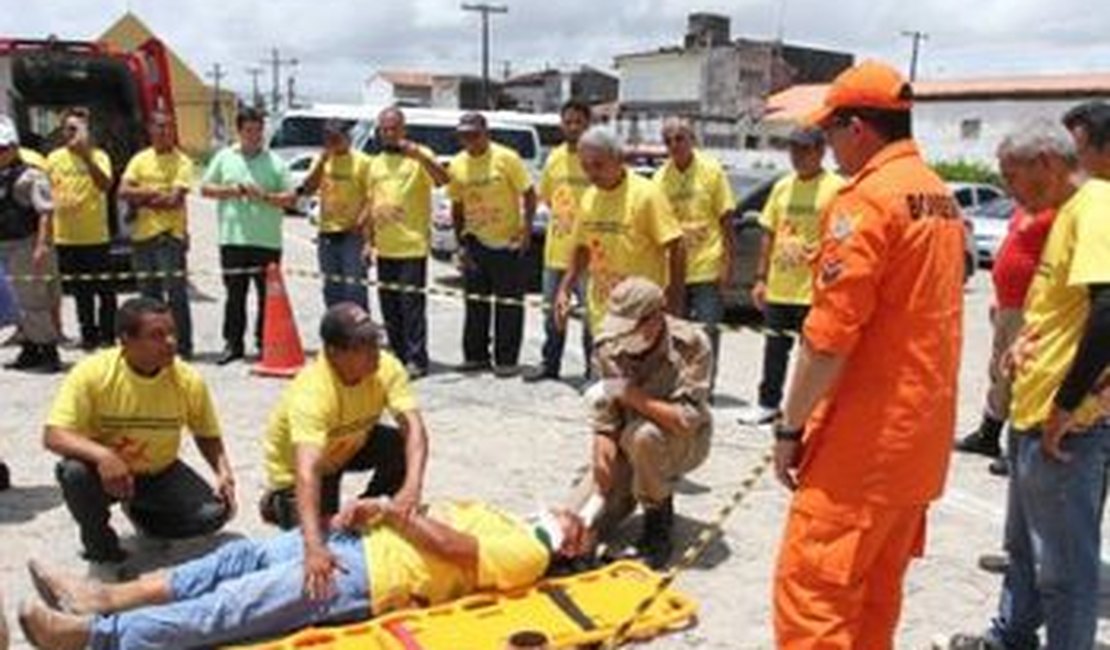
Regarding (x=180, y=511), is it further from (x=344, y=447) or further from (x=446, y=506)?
Result: (x=446, y=506)

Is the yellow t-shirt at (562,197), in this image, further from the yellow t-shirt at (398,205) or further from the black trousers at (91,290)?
the black trousers at (91,290)

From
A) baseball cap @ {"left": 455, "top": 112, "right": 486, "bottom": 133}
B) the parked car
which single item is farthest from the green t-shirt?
the parked car

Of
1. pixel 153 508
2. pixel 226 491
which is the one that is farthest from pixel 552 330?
pixel 153 508

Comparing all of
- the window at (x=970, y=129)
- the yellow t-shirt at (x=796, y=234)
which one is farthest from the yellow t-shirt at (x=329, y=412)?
the window at (x=970, y=129)

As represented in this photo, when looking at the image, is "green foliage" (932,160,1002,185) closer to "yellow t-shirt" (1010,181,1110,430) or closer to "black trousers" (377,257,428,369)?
"black trousers" (377,257,428,369)

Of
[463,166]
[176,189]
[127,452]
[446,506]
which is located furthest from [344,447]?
[176,189]

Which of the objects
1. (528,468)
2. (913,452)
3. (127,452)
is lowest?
(528,468)

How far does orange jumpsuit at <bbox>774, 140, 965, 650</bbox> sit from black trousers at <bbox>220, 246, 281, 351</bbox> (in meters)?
6.41

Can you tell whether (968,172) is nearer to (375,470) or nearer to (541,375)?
(541,375)

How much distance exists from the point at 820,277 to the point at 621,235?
412 centimetres

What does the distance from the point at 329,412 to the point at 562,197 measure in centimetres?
423

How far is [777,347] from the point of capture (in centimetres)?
770

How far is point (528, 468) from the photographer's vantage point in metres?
6.75

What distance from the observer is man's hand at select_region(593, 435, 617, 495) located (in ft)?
17.4
